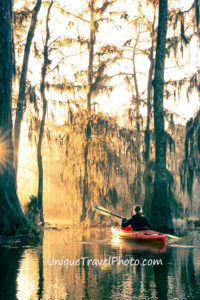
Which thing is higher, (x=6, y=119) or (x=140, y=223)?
(x=6, y=119)

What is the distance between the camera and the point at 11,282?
7.29 metres

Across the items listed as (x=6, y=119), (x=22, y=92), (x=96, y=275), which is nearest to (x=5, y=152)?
(x=6, y=119)

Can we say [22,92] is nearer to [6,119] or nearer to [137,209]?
[6,119]

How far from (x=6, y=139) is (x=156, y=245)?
5959mm

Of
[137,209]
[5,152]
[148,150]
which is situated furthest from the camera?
[148,150]

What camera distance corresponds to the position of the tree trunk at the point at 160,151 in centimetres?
1941

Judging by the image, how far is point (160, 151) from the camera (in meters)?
20.3

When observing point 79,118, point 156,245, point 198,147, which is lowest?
point 156,245

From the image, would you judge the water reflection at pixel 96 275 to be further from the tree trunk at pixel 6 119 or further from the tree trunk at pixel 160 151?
the tree trunk at pixel 160 151

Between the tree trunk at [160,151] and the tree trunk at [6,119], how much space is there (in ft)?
20.1

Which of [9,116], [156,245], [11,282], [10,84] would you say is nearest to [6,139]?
[9,116]

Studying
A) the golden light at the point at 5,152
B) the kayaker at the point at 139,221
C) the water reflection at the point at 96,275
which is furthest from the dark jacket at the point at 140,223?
the golden light at the point at 5,152

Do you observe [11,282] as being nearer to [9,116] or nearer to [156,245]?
[156,245]

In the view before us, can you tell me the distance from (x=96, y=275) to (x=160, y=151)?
493 inches
